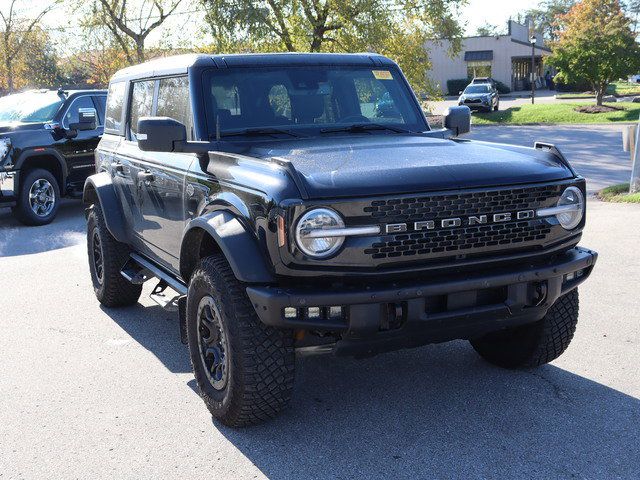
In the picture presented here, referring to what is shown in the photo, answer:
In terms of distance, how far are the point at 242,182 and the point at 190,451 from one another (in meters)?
1.35

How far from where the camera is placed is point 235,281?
3838 mm

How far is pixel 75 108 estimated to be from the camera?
470 inches

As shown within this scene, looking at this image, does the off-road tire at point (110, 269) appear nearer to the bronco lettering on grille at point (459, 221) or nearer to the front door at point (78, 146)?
the bronco lettering on grille at point (459, 221)

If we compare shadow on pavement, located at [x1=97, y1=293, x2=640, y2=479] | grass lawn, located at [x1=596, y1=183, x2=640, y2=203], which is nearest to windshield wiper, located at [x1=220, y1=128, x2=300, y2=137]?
shadow on pavement, located at [x1=97, y1=293, x2=640, y2=479]

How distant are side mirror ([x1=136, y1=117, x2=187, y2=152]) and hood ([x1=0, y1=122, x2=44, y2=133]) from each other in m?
7.70

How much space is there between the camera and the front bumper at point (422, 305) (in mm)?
3480

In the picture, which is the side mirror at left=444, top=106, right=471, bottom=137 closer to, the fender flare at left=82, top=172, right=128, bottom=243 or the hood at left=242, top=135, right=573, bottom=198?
Answer: the hood at left=242, top=135, right=573, bottom=198

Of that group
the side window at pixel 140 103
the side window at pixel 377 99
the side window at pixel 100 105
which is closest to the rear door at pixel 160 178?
the side window at pixel 140 103

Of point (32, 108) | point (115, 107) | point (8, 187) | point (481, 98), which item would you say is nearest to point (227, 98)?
point (115, 107)

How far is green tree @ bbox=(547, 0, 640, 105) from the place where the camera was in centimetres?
3362

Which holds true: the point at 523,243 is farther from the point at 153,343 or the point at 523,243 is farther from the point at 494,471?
the point at 153,343

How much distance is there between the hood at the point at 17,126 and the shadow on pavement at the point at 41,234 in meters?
1.43

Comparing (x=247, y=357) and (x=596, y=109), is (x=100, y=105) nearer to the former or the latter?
(x=247, y=357)

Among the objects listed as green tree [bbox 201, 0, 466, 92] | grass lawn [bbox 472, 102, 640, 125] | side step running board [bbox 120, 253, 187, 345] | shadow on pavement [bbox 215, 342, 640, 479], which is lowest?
grass lawn [bbox 472, 102, 640, 125]
